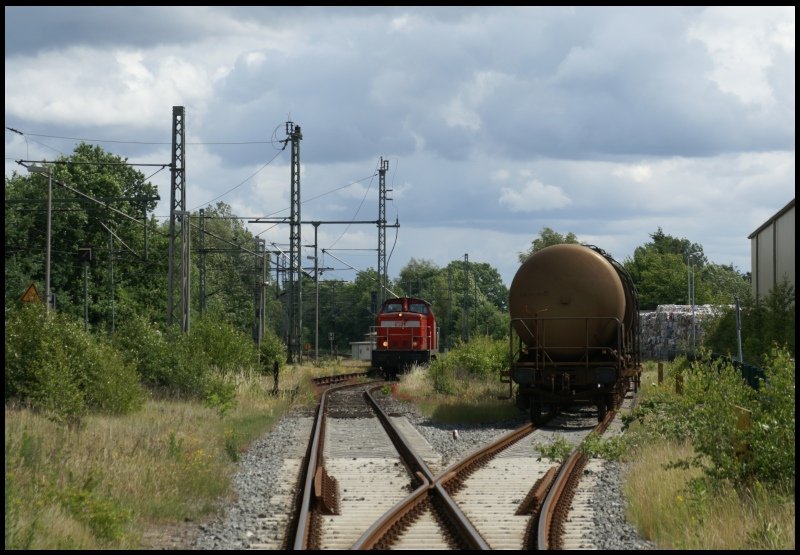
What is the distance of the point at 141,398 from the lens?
70.3 ft

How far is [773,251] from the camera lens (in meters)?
42.4

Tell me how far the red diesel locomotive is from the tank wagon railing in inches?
847

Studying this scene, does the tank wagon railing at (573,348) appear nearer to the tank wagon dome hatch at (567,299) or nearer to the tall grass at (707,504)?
the tank wagon dome hatch at (567,299)

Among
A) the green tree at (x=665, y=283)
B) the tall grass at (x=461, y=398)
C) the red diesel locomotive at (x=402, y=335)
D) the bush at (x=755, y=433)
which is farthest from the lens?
the green tree at (x=665, y=283)

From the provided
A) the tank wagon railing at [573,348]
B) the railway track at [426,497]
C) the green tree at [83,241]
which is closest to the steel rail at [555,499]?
the railway track at [426,497]

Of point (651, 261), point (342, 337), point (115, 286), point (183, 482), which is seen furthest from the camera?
point (342, 337)

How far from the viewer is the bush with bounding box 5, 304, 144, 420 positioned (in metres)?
18.0

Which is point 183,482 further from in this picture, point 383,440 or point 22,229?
point 22,229

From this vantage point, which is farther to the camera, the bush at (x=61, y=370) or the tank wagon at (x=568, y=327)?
the tank wagon at (x=568, y=327)

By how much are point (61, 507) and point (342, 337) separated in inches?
4944

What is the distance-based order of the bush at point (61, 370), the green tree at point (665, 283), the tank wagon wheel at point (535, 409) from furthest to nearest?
the green tree at point (665, 283)
the tank wagon wheel at point (535, 409)
the bush at point (61, 370)

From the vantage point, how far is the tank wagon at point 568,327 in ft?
71.1

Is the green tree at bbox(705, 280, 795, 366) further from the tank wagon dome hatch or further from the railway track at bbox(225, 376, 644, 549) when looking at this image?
the railway track at bbox(225, 376, 644, 549)

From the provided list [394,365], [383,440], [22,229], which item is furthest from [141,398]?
[22,229]
